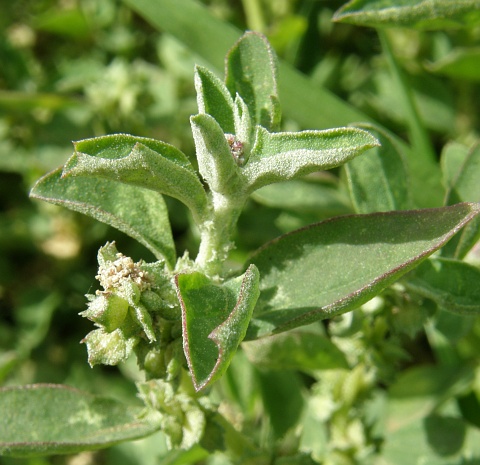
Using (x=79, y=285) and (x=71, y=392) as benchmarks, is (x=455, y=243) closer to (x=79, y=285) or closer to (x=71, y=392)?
(x=71, y=392)

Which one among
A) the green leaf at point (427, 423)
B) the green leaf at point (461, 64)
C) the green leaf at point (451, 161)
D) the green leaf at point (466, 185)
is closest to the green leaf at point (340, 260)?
the green leaf at point (466, 185)

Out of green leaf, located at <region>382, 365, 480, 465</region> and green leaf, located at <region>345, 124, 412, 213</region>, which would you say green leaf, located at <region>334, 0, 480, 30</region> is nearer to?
green leaf, located at <region>345, 124, 412, 213</region>

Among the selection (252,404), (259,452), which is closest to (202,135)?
(259,452)

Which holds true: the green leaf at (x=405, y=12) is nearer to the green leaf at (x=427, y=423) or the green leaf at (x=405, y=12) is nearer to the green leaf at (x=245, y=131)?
the green leaf at (x=245, y=131)

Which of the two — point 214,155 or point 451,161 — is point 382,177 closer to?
point 451,161

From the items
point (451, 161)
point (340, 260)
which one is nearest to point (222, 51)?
point (451, 161)
